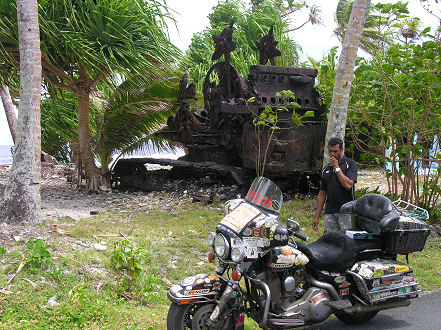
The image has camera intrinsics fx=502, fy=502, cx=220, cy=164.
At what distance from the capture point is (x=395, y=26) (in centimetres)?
821

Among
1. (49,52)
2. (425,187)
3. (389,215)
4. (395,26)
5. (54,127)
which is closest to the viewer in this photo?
(389,215)

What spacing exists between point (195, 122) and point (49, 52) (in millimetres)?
3758

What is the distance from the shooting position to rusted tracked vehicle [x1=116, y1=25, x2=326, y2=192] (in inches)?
429

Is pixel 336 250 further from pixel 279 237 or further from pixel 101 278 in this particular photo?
pixel 101 278

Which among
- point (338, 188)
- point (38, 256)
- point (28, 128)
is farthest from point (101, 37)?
point (338, 188)

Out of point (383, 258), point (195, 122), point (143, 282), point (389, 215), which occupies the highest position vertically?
point (195, 122)

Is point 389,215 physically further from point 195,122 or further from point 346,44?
point 195,122

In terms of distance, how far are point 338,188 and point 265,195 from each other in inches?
79.5

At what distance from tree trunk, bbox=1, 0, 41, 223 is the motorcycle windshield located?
3816mm

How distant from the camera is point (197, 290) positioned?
3.86 m

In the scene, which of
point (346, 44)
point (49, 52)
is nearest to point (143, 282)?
point (346, 44)

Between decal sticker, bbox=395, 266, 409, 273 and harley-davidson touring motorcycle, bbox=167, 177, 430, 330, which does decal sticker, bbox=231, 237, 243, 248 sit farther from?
decal sticker, bbox=395, 266, 409, 273

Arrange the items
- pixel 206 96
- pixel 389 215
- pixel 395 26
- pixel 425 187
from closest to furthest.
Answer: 1. pixel 389 215
2. pixel 395 26
3. pixel 425 187
4. pixel 206 96

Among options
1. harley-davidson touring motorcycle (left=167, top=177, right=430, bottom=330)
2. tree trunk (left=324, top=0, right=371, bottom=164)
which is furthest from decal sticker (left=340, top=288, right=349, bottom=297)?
tree trunk (left=324, top=0, right=371, bottom=164)
